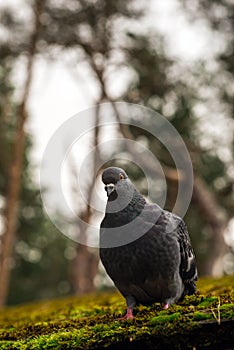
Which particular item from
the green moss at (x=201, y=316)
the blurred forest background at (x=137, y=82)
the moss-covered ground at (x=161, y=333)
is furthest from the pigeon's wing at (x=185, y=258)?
the blurred forest background at (x=137, y=82)

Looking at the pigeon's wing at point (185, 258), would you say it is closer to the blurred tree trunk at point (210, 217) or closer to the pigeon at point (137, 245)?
the pigeon at point (137, 245)

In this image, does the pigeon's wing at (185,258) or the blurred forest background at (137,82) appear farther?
the blurred forest background at (137,82)

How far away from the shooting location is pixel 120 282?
450 centimetres

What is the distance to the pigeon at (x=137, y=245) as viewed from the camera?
172 inches

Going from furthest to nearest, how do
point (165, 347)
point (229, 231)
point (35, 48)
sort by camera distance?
point (229, 231) → point (35, 48) → point (165, 347)

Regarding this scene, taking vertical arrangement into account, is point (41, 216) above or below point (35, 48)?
below

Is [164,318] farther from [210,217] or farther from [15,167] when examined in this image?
[15,167]

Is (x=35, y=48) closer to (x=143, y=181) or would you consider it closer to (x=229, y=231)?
(x=143, y=181)

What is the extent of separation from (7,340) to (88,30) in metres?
16.7

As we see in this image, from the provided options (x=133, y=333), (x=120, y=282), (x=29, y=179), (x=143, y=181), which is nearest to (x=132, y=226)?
(x=120, y=282)

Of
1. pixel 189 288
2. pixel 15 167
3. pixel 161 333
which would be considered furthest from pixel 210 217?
pixel 161 333

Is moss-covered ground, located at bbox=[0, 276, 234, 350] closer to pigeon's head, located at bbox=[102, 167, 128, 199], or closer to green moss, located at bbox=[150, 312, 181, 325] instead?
green moss, located at bbox=[150, 312, 181, 325]

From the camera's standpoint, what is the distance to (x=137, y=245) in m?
→ 4.36

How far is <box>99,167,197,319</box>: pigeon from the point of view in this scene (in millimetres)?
4363
